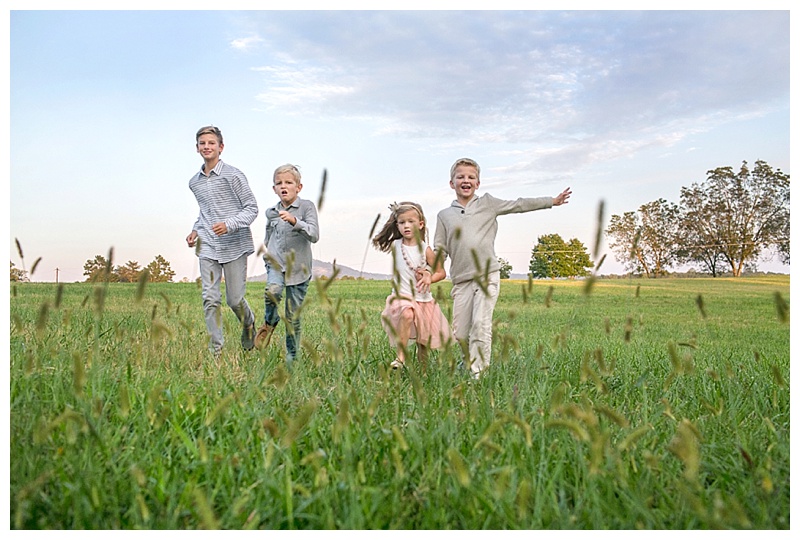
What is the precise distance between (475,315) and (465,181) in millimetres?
1011

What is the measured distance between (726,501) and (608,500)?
484 mm

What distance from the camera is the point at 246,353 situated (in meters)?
5.52

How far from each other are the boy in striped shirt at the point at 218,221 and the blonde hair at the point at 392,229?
3.28 ft

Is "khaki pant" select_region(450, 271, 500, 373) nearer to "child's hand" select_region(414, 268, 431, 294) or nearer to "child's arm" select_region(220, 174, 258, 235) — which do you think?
"child's hand" select_region(414, 268, 431, 294)

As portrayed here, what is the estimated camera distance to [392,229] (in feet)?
19.2

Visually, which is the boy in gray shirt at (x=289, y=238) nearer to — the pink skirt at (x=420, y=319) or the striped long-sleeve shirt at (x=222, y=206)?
the striped long-sleeve shirt at (x=222, y=206)

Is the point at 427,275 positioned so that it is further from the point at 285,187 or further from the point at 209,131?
the point at 209,131

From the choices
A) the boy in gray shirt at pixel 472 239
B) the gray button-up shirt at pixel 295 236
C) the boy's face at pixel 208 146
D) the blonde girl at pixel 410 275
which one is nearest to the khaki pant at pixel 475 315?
the boy in gray shirt at pixel 472 239

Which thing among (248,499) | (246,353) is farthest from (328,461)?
(246,353)

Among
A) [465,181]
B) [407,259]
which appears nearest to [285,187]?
[407,259]

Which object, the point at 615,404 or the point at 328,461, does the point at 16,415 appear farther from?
the point at 615,404
